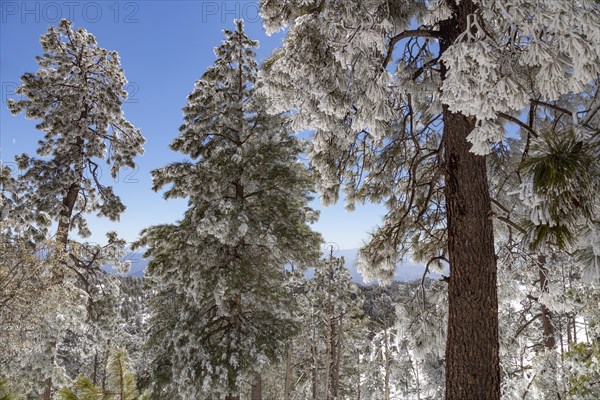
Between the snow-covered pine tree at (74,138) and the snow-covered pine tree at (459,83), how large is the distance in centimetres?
897

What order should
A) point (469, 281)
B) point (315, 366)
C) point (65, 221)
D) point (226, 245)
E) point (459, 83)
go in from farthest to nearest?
point (65, 221), point (226, 245), point (315, 366), point (469, 281), point (459, 83)

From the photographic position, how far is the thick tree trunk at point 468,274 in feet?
11.4

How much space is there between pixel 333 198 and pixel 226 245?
5.48 m

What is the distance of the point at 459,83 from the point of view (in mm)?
2867

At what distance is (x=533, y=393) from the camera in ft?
27.9

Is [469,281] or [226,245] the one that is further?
[226,245]

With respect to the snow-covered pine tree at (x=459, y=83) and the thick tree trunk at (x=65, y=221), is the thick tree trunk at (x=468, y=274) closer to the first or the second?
the snow-covered pine tree at (x=459, y=83)

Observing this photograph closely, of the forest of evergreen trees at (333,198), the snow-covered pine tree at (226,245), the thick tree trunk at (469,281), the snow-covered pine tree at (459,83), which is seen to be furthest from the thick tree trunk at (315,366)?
the thick tree trunk at (469,281)

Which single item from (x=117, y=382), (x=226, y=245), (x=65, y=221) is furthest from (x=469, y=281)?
(x=65, y=221)

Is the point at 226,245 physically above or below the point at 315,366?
above

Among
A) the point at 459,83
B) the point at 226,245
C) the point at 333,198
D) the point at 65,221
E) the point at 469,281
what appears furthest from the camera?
the point at 65,221

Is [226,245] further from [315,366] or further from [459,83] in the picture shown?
[459,83]

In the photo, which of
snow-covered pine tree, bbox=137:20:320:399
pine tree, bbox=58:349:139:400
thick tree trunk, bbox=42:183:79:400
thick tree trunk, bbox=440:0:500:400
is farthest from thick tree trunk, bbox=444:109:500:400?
thick tree trunk, bbox=42:183:79:400

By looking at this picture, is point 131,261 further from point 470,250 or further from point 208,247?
point 470,250
